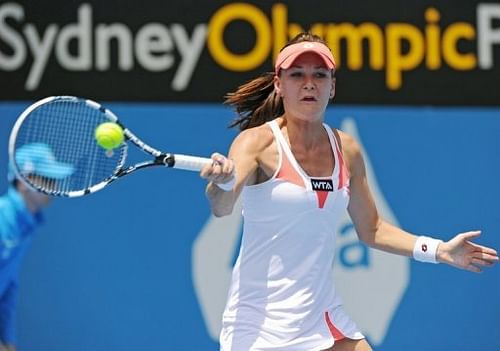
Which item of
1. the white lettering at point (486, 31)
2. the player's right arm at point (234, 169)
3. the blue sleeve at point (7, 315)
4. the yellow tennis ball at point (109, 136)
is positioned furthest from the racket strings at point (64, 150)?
the white lettering at point (486, 31)

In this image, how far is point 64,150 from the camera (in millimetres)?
4742

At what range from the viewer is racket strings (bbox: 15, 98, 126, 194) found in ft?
14.5

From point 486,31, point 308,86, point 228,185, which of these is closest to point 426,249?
point 308,86

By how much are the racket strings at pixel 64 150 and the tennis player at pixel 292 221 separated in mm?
744

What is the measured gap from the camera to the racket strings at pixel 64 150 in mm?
4410

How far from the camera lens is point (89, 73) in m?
6.14

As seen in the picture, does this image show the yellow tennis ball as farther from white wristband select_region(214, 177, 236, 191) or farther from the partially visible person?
the partially visible person

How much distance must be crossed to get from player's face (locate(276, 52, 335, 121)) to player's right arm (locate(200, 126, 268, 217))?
140 mm

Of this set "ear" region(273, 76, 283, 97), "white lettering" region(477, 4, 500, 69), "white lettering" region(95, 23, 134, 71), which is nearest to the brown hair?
"ear" region(273, 76, 283, 97)

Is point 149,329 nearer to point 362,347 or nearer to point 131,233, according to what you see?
point 131,233

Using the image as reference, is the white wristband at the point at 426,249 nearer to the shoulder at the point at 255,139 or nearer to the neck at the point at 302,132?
the neck at the point at 302,132

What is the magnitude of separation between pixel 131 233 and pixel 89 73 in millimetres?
816

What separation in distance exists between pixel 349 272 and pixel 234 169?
2.71 meters

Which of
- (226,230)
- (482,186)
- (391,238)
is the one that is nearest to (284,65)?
(391,238)
